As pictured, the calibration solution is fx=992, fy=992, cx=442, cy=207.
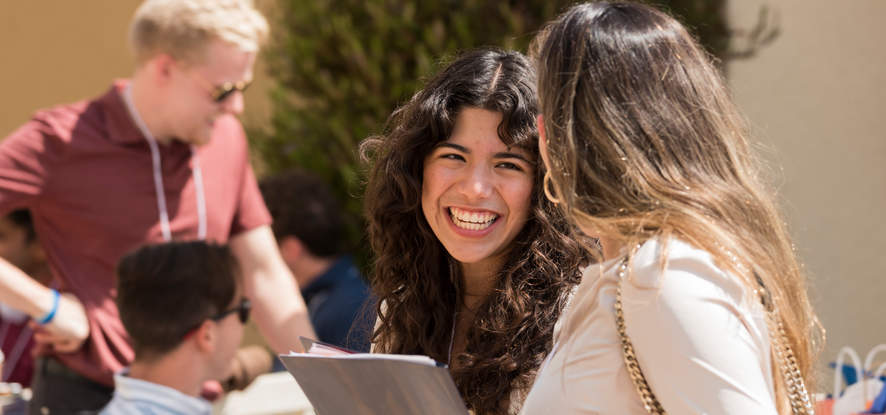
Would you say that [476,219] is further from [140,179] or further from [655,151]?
[140,179]

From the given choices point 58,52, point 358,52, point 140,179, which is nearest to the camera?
point 140,179

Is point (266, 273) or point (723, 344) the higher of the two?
point (723, 344)

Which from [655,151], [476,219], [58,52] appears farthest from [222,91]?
[58,52]

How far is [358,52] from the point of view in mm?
4363

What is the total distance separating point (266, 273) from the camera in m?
3.12

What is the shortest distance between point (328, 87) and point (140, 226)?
181 centimetres

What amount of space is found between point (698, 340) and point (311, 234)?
10.1 feet

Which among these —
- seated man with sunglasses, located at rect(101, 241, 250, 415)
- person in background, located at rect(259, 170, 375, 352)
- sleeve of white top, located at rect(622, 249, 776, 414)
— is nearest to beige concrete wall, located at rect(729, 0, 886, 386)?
person in background, located at rect(259, 170, 375, 352)

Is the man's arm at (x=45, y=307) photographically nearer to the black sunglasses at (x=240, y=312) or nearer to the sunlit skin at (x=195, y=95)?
the black sunglasses at (x=240, y=312)

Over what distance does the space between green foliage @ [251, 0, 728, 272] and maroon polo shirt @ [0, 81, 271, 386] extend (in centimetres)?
130

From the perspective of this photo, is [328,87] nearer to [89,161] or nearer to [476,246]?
[89,161]

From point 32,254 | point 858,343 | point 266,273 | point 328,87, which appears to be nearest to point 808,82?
point 858,343

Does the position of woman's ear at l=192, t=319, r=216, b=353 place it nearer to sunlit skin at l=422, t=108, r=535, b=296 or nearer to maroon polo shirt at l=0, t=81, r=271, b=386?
maroon polo shirt at l=0, t=81, r=271, b=386

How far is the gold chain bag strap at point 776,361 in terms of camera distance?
132 centimetres
